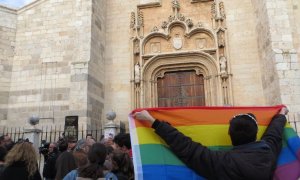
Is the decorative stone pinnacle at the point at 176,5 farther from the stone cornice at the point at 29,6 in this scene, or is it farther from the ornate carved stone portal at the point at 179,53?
the stone cornice at the point at 29,6

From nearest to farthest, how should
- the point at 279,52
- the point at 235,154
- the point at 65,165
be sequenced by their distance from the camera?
the point at 235,154 → the point at 65,165 → the point at 279,52

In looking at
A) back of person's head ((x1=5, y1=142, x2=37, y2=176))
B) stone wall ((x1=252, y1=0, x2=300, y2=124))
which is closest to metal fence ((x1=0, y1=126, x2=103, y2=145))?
stone wall ((x1=252, y1=0, x2=300, y2=124))

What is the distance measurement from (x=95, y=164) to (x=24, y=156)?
1.05 metres

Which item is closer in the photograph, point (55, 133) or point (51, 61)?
point (55, 133)

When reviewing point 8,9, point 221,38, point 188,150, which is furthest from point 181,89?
point 188,150

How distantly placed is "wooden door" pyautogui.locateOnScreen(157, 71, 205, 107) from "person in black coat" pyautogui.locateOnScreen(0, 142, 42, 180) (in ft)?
30.8

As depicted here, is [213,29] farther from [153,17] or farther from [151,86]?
[151,86]

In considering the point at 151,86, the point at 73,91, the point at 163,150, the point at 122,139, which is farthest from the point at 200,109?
the point at 151,86

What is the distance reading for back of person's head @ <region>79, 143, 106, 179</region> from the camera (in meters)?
2.82

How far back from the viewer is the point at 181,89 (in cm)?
1280

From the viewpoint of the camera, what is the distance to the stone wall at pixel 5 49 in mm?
12219

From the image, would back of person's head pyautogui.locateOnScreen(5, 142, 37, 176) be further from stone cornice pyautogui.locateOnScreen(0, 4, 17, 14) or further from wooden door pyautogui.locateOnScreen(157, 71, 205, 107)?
stone cornice pyautogui.locateOnScreen(0, 4, 17, 14)

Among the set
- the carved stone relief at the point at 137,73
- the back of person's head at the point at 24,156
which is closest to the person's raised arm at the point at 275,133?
the back of person's head at the point at 24,156

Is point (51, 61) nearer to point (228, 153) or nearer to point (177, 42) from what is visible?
point (177, 42)
